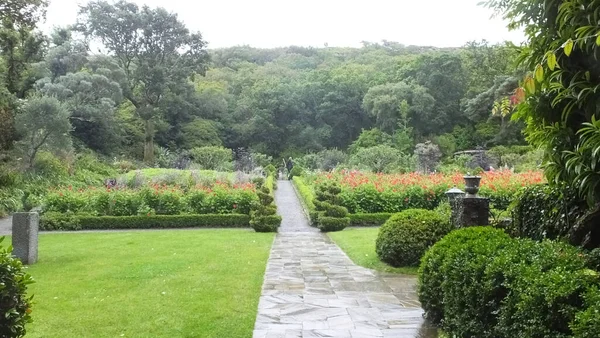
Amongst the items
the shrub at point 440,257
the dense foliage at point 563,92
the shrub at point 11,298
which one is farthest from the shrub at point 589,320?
the shrub at point 11,298

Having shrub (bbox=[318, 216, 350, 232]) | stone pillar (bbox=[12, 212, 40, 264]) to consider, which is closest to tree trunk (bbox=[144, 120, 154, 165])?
shrub (bbox=[318, 216, 350, 232])

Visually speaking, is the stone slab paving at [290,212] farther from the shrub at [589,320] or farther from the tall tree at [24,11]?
the shrub at [589,320]

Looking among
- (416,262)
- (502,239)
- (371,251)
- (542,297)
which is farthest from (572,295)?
(371,251)

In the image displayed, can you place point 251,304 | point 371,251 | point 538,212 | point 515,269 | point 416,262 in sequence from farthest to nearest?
1. point 371,251
2. point 416,262
3. point 251,304
4. point 538,212
5. point 515,269

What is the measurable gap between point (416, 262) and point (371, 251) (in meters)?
1.63

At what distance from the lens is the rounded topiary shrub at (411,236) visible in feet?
24.4

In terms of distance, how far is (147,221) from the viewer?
1400 centimetres

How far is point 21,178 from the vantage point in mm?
18812

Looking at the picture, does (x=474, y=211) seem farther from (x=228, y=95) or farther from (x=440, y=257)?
(x=228, y=95)

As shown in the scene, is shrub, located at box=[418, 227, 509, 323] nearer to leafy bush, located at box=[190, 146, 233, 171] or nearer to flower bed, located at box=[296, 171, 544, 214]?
flower bed, located at box=[296, 171, 544, 214]

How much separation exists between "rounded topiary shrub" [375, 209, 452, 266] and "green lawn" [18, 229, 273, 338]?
206cm

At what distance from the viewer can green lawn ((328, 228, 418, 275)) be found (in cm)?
770

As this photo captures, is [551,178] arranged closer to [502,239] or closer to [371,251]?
[502,239]

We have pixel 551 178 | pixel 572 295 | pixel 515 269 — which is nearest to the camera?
pixel 572 295
